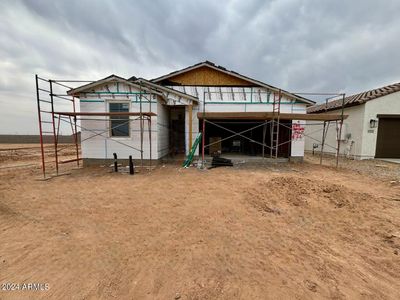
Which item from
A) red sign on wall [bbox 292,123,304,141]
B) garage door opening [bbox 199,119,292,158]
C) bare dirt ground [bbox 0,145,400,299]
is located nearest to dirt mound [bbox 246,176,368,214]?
bare dirt ground [bbox 0,145,400,299]

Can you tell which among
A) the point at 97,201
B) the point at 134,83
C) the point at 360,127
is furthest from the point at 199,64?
the point at 360,127

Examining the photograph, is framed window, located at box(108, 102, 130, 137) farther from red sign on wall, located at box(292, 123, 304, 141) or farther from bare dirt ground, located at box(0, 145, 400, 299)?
red sign on wall, located at box(292, 123, 304, 141)

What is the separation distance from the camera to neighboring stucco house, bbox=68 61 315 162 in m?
9.10

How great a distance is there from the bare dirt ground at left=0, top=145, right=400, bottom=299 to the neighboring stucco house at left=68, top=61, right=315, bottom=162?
3705 millimetres

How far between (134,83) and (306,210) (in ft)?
26.9

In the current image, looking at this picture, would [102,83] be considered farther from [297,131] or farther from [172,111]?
[297,131]

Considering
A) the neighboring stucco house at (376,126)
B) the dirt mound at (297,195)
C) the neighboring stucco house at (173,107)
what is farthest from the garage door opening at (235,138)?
the dirt mound at (297,195)

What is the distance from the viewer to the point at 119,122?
9.41 m

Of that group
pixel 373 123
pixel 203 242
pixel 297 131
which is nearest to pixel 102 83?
Answer: pixel 203 242

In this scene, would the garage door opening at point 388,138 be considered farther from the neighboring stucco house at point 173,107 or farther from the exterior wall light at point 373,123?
the neighboring stucco house at point 173,107

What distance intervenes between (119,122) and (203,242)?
7.88 meters

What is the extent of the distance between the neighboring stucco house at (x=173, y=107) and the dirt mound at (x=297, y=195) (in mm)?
3920

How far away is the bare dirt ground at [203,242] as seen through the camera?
2223 mm

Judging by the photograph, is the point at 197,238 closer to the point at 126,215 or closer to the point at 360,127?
the point at 126,215
